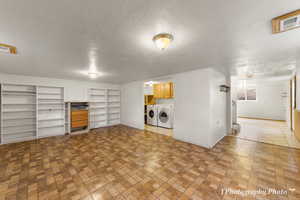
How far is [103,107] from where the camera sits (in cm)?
580

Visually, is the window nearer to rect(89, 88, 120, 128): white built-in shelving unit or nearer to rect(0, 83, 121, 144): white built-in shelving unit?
rect(89, 88, 120, 128): white built-in shelving unit

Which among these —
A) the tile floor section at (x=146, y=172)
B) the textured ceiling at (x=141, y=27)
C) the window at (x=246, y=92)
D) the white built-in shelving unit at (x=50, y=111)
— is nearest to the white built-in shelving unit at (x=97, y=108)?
the white built-in shelving unit at (x=50, y=111)

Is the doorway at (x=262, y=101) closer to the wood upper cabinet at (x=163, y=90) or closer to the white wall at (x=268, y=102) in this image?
the white wall at (x=268, y=102)

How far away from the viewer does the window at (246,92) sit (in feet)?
25.4

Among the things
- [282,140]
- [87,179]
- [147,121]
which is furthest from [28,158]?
[282,140]

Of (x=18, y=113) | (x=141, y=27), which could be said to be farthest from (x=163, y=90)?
(x=18, y=113)

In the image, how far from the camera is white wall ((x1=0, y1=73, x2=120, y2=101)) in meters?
3.80

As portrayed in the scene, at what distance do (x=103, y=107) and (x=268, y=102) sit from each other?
10038 mm

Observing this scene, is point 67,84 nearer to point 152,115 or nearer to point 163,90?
point 152,115

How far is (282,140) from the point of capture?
357 centimetres

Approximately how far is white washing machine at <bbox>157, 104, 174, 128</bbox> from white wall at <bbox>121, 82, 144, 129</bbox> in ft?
2.86

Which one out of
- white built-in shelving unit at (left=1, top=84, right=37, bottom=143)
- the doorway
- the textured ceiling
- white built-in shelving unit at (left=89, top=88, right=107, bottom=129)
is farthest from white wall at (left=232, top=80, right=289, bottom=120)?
white built-in shelving unit at (left=1, top=84, right=37, bottom=143)

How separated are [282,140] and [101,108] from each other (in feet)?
23.3

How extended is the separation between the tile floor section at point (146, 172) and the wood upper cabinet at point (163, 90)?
279cm
